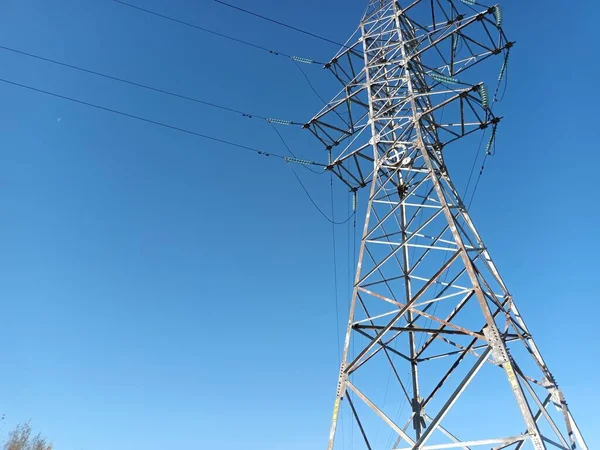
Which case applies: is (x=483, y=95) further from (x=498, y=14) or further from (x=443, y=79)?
(x=498, y=14)

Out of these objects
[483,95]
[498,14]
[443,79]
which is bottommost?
[483,95]

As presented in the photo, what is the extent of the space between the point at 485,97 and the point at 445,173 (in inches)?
92.5

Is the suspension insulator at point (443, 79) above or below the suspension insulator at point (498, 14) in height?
below

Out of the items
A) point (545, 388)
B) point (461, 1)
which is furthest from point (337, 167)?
point (545, 388)

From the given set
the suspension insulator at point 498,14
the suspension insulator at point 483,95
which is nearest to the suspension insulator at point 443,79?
the suspension insulator at point 483,95

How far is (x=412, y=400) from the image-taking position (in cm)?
997

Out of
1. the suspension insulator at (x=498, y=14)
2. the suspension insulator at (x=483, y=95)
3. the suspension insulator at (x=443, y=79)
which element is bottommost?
the suspension insulator at (x=483, y=95)

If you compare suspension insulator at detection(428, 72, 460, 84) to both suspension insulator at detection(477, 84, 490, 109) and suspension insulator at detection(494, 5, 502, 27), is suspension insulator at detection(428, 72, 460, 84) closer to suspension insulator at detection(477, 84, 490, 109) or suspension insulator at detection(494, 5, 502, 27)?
suspension insulator at detection(477, 84, 490, 109)

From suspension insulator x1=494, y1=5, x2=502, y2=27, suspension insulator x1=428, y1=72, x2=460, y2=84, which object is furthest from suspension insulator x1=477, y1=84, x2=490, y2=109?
suspension insulator x1=494, y1=5, x2=502, y2=27

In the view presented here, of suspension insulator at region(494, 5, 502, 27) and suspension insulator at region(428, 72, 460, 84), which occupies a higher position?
suspension insulator at region(494, 5, 502, 27)

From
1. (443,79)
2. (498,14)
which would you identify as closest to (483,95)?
(443,79)

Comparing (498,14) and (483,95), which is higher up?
(498,14)

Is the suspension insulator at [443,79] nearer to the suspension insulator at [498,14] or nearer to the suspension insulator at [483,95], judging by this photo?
the suspension insulator at [483,95]

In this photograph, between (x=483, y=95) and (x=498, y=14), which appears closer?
(x=483, y=95)
